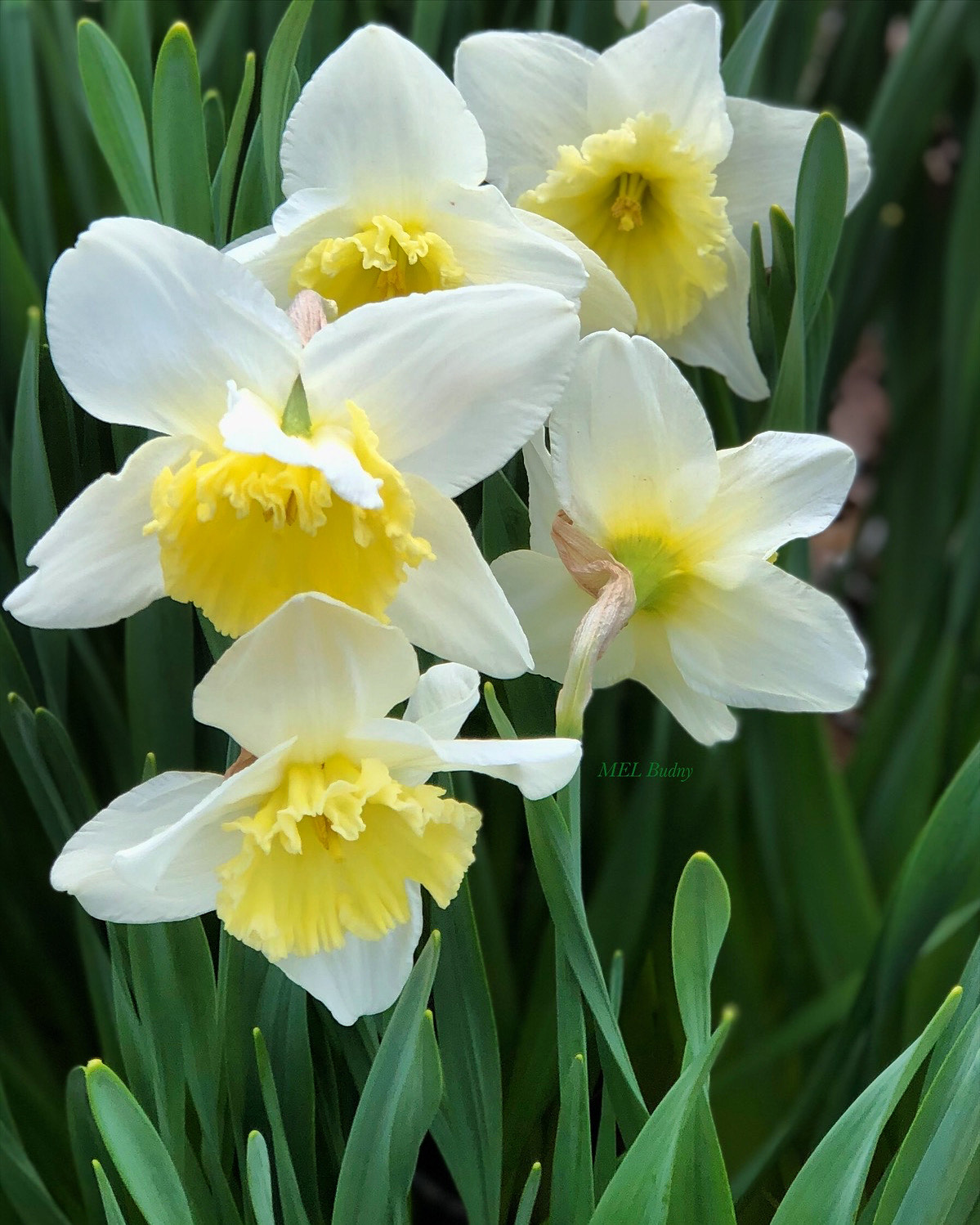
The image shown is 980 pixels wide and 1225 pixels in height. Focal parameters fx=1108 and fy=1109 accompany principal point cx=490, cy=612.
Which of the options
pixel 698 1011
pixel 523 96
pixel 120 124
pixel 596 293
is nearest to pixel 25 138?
pixel 120 124

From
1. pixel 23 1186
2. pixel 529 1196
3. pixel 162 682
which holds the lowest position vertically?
pixel 23 1186

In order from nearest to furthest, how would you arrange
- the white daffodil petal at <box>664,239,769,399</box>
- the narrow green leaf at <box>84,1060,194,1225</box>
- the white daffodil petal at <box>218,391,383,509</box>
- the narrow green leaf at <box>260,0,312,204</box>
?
the white daffodil petal at <box>218,391,383,509</box> → the narrow green leaf at <box>84,1060,194,1225</box> → the narrow green leaf at <box>260,0,312,204</box> → the white daffodil petal at <box>664,239,769,399</box>

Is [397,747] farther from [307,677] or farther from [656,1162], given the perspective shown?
[656,1162]

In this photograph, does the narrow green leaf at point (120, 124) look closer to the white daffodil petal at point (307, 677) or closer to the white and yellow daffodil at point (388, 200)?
the white and yellow daffodil at point (388, 200)

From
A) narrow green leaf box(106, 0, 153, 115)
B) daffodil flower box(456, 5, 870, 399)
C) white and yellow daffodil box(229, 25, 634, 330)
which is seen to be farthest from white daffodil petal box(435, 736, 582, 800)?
narrow green leaf box(106, 0, 153, 115)

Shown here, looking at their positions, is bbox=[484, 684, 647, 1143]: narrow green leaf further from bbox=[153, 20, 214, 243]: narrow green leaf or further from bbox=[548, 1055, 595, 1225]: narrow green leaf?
Result: bbox=[153, 20, 214, 243]: narrow green leaf

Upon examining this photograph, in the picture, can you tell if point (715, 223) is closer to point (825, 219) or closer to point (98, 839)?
point (825, 219)

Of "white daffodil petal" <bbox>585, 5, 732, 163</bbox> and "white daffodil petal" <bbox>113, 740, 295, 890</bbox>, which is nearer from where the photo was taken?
"white daffodil petal" <bbox>113, 740, 295, 890</bbox>
